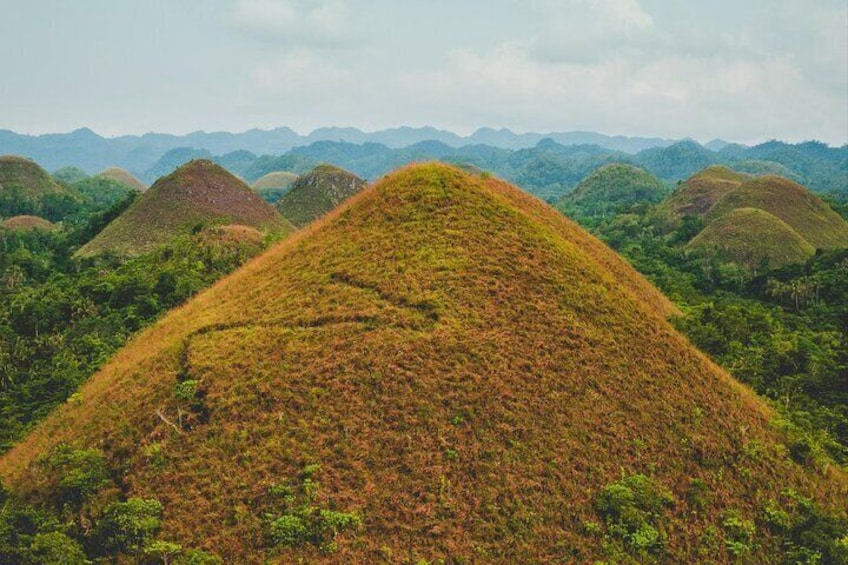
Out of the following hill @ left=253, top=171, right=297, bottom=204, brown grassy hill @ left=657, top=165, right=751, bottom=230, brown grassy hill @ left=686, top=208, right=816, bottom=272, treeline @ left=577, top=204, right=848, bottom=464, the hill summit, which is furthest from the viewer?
hill @ left=253, top=171, right=297, bottom=204

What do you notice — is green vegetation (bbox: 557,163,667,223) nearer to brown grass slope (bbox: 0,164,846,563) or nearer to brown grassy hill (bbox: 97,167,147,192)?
brown grass slope (bbox: 0,164,846,563)

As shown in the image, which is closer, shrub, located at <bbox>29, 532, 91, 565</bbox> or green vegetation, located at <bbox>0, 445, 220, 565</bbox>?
shrub, located at <bbox>29, 532, 91, 565</bbox>

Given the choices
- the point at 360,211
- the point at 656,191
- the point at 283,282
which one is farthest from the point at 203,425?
the point at 656,191

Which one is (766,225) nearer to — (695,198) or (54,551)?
(695,198)

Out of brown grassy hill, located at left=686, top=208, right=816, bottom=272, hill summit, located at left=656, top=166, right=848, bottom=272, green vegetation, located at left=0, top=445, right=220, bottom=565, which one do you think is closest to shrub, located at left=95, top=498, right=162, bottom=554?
green vegetation, located at left=0, top=445, right=220, bottom=565

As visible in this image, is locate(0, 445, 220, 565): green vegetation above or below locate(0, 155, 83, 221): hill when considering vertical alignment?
below

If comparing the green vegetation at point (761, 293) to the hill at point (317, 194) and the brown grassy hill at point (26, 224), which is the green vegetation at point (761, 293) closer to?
the hill at point (317, 194)
